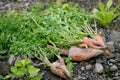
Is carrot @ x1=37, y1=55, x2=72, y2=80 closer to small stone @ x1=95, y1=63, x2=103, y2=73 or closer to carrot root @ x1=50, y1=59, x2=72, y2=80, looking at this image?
carrot root @ x1=50, y1=59, x2=72, y2=80

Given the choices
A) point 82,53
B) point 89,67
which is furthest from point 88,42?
point 89,67

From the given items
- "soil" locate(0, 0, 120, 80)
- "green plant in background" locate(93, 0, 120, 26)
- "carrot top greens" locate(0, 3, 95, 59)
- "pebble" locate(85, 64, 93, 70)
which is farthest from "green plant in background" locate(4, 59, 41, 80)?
"green plant in background" locate(93, 0, 120, 26)

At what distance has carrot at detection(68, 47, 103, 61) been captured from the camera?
14.4 ft

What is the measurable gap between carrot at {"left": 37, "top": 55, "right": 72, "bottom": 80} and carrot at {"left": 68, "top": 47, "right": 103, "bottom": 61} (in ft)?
0.63

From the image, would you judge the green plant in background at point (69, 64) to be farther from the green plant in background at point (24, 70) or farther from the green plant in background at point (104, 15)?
the green plant in background at point (104, 15)

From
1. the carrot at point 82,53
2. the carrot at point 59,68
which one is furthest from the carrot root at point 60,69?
the carrot at point 82,53

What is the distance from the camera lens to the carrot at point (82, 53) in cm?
438

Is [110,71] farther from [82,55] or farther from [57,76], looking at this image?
[57,76]

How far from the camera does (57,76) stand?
14.0ft

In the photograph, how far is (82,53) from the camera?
14.5 ft

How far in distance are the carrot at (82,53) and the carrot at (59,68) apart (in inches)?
7.6

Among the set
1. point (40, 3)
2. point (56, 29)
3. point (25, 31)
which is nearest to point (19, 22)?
point (25, 31)

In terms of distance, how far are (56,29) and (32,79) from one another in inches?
52.0

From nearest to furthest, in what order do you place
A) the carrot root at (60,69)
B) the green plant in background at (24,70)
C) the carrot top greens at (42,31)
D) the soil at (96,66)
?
1. the green plant in background at (24,70)
2. the carrot root at (60,69)
3. the soil at (96,66)
4. the carrot top greens at (42,31)
